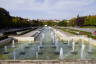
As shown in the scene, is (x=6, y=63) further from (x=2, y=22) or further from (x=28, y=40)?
(x=2, y=22)

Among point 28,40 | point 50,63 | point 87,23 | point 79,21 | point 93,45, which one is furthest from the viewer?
point 79,21

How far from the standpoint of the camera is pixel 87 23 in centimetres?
6519

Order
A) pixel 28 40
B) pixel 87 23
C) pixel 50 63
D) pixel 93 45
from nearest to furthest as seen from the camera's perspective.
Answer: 1. pixel 50 63
2. pixel 93 45
3. pixel 28 40
4. pixel 87 23

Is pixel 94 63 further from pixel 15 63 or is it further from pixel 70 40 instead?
pixel 70 40

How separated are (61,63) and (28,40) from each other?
1331 centimetres

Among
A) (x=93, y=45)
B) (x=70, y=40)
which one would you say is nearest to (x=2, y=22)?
(x=70, y=40)

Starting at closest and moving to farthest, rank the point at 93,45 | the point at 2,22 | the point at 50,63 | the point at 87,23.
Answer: the point at 50,63, the point at 93,45, the point at 2,22, the point at 87,23

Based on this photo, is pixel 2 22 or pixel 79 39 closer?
pixel 79 39

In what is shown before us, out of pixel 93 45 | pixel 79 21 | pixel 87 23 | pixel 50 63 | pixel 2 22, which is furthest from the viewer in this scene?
pixel 79 21

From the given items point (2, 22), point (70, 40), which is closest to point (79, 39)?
point (70, 40)

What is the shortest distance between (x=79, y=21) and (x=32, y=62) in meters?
63.4

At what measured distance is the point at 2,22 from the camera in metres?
43.1

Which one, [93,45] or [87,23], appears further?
[87,23]

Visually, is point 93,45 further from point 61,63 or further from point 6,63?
point 6,63
